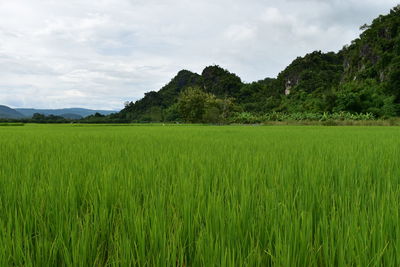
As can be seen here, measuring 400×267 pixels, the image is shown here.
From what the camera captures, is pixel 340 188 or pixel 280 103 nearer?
pixel 340 188

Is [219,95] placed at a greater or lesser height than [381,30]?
lesser

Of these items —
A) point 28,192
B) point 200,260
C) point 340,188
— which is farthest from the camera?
point 340,188

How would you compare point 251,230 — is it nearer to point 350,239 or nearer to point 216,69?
point 350,239

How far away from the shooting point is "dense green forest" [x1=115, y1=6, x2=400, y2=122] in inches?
1642

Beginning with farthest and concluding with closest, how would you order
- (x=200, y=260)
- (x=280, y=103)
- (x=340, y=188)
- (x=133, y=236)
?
1. (x=280, y=103)
2. (x=340, y=188)
3. (x=133, y=236)
4. (x=200, y=260)

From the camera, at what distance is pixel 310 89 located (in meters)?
66.0

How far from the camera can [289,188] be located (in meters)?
1.67

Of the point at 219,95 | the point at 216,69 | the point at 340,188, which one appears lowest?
the point at 340,188

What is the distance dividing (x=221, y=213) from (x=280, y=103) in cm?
6481

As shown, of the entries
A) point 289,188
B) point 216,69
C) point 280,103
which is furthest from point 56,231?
point 216,69

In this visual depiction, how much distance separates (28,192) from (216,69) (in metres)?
87.2

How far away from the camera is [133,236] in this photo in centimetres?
95

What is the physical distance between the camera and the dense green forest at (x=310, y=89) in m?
41.7

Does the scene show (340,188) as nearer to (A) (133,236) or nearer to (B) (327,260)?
(B) (327,260)
